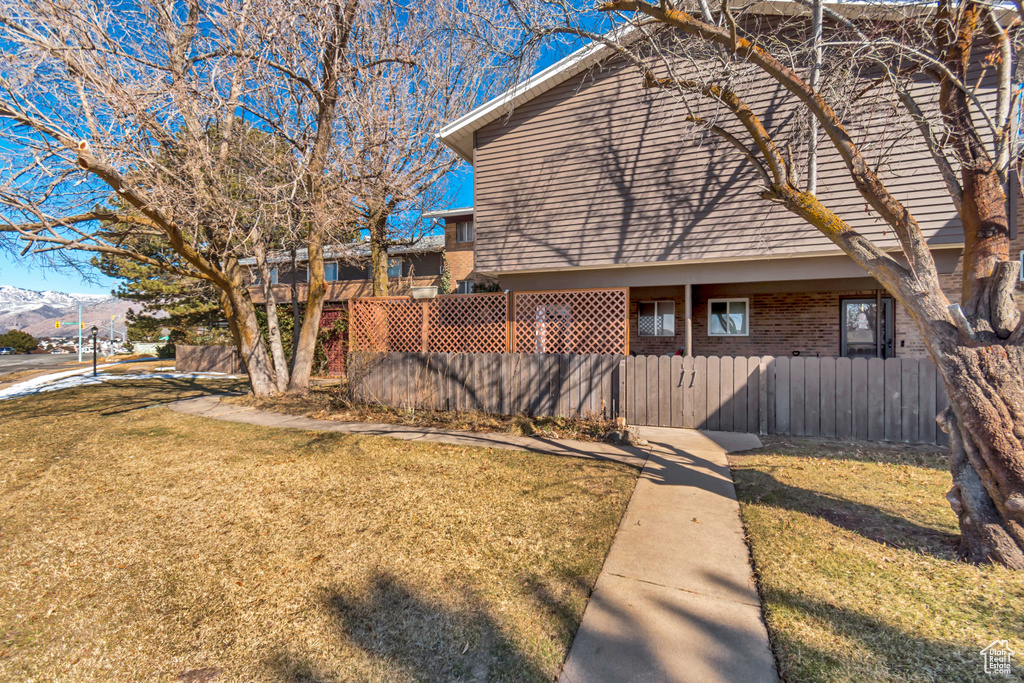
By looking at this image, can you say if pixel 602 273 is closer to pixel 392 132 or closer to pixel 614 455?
pixel 614 455

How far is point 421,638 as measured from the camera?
2.38m

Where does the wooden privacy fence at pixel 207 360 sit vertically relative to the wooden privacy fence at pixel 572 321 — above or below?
below

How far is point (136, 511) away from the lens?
4.09 meters

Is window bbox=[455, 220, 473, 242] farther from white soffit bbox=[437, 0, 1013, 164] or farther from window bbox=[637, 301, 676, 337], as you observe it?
window bbox=[637, 301, 676, 337]

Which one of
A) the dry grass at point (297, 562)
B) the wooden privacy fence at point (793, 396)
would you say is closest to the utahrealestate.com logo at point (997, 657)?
the dry grass at point (297, 562)

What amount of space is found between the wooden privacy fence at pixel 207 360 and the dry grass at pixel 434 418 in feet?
34.6

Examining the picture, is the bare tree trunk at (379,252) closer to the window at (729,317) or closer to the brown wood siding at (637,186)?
the brown wood siding at (637,186)

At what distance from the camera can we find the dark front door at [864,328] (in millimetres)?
10906

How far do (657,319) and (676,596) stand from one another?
1052cm

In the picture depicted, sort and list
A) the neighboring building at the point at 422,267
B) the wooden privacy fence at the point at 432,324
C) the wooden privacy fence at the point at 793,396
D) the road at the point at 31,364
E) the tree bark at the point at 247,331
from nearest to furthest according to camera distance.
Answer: the wooden privacy fence at the point at 793,396, the wooden privacy fence at the point at 432,324, the tree bark at the point at 247,331, the neighboring building at the point at 422,267, the road at the point at 31,364

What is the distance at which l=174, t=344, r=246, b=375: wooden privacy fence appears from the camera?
767 inches

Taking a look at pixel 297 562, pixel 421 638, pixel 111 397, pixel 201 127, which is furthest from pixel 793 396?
pixel 111 397

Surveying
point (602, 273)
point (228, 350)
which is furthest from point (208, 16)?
point (228, 350)

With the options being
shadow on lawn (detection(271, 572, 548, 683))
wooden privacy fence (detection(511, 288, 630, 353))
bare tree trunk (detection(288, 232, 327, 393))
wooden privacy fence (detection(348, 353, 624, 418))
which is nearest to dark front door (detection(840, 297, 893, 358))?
wooden privacy fence (detection(511, 288, 630, 353))
